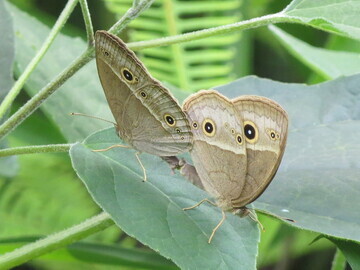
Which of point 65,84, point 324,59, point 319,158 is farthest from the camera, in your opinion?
point 324,59

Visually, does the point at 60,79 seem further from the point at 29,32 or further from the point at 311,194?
the point at 29,32

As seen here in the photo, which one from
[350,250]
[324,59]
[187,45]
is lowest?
[350,250]

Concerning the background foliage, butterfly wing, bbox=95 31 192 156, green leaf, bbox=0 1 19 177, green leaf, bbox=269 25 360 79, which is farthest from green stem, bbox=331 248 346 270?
green leaf, bbox=0 1 19 177

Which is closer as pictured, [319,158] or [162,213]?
[162,213]

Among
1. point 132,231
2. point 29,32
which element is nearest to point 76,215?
point 29,32

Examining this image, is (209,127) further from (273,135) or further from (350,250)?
(350,250)

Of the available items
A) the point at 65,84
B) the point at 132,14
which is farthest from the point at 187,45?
the point at 132,14

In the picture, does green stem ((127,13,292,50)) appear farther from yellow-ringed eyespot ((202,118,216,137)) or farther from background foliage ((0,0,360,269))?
yellow-ringed eyespot ((202,118,216,137))

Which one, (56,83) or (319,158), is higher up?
(56,83)
